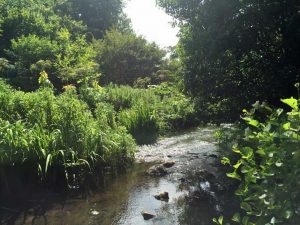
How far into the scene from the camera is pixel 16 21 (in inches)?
790

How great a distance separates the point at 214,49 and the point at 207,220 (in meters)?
3.56

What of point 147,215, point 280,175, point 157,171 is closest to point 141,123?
point 157,171

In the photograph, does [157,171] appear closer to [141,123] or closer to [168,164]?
[168,164]

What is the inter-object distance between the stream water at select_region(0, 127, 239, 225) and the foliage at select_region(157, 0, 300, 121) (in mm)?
1609

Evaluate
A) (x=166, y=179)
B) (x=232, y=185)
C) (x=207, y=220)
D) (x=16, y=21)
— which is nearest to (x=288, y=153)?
(x=207, y=220)

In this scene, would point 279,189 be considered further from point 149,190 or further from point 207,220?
point 149,190

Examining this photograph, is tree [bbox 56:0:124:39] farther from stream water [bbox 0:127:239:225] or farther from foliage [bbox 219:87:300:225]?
foliage [bbox 219:87:300:225]

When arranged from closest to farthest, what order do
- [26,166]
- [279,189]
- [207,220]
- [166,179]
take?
[279,189], [207,220], [26,166], [166,179]

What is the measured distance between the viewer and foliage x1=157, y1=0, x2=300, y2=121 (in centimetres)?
753

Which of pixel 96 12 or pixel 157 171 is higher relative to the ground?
pixel 96 12

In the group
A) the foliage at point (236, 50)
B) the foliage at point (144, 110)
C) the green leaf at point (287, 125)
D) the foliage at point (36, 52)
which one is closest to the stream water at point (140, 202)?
the foliage at point (236, 50)

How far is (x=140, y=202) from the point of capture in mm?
7137

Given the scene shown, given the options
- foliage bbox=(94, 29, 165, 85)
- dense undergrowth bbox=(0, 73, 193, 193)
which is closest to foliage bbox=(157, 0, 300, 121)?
dense undergrowth bbox=(0, 73, 193, 193)

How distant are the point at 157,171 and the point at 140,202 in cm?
179
